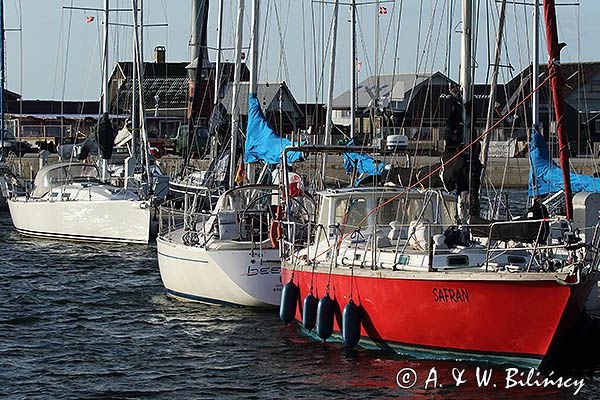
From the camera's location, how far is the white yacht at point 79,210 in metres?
34.9

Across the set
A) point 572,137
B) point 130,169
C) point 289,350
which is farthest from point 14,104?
point 289,350

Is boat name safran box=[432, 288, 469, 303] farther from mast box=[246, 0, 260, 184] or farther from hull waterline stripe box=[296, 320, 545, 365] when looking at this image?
mast box=[246, 0, 260, 184]

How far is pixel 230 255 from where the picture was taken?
2097 centimetres

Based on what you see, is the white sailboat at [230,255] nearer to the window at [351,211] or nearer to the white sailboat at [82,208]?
the window at [351,211]

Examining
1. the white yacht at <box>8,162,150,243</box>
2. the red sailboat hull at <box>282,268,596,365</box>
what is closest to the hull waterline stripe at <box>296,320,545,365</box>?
the red sailboat hull at <box>282,268,596,365</box>

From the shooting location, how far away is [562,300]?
15.3m

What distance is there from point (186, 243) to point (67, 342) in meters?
3.36

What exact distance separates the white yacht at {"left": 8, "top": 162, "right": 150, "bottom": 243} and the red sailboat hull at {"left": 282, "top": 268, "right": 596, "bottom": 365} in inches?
715

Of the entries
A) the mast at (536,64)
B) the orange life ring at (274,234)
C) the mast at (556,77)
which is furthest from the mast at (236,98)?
the mast at (556,77)

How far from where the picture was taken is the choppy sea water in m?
16.2

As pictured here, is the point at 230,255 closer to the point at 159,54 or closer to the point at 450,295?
the point at 450,295

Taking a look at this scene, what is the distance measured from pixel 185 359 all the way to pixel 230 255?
9.92ft

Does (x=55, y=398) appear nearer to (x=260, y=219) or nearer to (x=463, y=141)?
(x=260, y=219)

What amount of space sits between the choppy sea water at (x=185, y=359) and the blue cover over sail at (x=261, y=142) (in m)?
3.28
